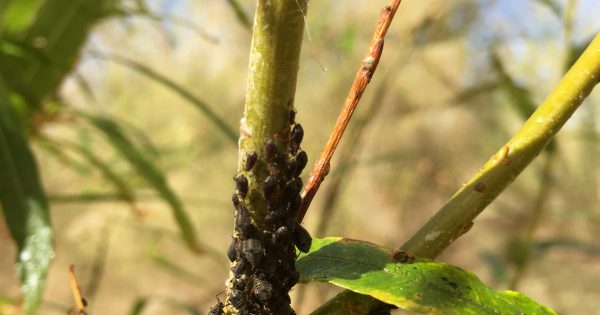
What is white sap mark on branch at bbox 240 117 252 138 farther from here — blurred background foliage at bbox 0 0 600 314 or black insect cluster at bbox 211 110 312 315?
blurred background foliage at bbox 0 0 600 314

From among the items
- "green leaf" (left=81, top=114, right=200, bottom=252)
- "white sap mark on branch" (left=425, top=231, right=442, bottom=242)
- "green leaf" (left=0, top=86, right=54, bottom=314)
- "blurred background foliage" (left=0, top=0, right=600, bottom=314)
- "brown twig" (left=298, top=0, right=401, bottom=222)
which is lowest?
"white sap mark on branch" (left=425, top=231, right=442, bottom=242)

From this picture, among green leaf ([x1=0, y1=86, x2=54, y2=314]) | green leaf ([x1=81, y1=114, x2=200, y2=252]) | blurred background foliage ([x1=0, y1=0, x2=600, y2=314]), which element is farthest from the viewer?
blurred background foliage ([x1=0, y1=0, x2=600, y2=314])

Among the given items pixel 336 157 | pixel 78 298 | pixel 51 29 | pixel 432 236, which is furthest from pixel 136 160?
pixel 336 157

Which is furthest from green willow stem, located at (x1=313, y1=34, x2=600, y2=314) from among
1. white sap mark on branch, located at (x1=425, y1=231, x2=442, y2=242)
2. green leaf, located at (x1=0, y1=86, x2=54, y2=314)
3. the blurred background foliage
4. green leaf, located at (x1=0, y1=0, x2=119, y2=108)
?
the blurred background foliage

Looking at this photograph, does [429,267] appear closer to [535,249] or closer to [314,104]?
[535,249]

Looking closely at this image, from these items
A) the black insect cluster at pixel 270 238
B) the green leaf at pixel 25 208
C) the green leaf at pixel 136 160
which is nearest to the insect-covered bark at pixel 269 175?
the black insect cluster at pixel 270 238

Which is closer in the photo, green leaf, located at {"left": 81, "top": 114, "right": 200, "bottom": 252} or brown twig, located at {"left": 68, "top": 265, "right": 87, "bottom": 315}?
brown twig, located at {"left": 68, "top": 265, "right": 87, "bottom": 315}

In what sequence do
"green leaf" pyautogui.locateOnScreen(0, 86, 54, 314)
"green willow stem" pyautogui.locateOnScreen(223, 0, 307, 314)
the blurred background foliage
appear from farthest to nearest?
the blurred background foliage → "green leaf" pyautogui.locateOnScreen(0, 86, 54, 314) → "green willow stem" pyautogui.locateOnScreen(223, 0, 307, 314)

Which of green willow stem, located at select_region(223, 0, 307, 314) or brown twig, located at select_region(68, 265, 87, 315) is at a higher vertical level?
green willow stem, located at select_region(223, 0, 307, 314)

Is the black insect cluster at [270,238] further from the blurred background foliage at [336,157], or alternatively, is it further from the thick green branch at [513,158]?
the blurred background foliage at [336,157]
